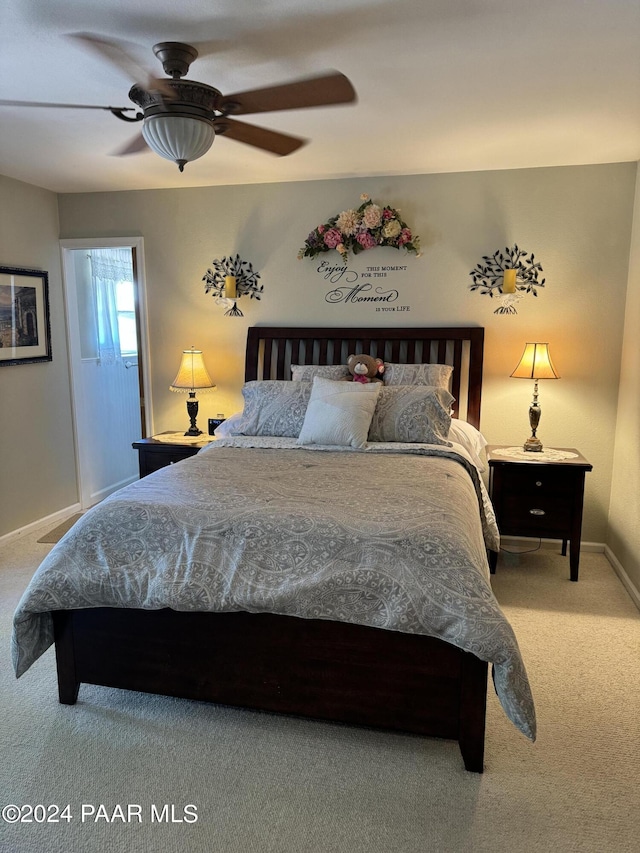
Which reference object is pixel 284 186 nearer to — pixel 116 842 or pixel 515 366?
pixel 515 366

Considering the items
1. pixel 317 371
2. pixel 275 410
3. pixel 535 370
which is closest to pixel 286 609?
pixel 275 410

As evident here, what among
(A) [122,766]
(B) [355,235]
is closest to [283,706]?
(A) [122,766]

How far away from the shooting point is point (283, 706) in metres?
2.20

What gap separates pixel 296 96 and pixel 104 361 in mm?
3518

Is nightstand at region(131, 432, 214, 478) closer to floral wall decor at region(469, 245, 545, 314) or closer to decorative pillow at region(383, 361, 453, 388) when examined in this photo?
decorative pillow at region(383, 361, 453, 388)

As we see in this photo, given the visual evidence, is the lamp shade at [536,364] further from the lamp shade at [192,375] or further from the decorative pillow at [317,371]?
the lamp shade at [192,375]

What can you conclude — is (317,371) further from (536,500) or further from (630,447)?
(630,447)

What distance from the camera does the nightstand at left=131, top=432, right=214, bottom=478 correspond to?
4.04 meters

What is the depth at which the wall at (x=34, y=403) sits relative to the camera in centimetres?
412

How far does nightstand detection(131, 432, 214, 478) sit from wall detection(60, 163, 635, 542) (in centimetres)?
51

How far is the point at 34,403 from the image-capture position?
4359 mm

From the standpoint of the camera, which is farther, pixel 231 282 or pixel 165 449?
pixel 231 282

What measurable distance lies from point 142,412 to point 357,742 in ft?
10.6

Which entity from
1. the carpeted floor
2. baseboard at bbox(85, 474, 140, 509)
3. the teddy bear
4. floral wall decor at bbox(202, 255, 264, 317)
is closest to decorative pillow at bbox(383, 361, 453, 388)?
the teddy bear
